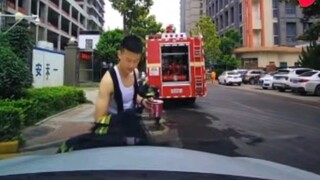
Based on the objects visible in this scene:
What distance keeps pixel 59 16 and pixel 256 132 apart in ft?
211

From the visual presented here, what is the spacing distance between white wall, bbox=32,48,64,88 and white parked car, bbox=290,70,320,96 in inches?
534

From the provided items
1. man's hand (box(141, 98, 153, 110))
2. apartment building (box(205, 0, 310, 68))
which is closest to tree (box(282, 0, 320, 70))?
apartment building (box(205, 0, 310, 68))

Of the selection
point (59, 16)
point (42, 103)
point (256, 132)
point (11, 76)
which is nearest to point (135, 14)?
point (42, 103)

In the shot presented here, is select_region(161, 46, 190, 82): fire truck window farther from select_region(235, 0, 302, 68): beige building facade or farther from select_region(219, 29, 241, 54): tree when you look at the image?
select_region(219, 29, 241, 54): tree

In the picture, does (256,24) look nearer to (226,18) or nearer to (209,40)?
(209,40)

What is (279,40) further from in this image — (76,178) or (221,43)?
(76,178)

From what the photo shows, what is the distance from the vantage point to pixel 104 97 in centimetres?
406

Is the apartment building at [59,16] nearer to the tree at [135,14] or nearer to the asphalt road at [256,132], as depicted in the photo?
the tree at [135,14]

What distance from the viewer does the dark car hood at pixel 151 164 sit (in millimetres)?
2240

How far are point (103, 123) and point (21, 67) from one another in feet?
32.1

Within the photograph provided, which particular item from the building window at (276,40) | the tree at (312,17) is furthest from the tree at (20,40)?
the building window at (276,40)

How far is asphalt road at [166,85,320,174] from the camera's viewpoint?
9.30 metres

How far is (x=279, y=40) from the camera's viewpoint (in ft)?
198

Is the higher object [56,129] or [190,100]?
[190,100]
